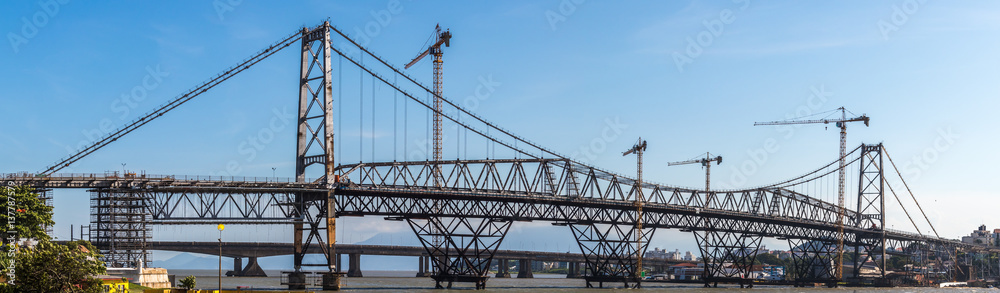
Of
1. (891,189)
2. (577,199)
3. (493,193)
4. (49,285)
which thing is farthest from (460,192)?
(891,189)

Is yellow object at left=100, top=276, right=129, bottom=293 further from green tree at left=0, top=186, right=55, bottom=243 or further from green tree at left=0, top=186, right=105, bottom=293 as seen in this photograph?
green tree at left=0, top=186, right=55, bottom=243

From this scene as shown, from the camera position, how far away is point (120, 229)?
259ft

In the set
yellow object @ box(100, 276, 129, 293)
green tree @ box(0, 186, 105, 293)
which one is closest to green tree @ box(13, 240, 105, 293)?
green tree @ box(0, 186, 105, 293)

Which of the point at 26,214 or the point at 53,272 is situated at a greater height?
the point at 26,214

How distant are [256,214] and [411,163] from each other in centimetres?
1848

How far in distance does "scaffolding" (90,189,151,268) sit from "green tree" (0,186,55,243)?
18.9 ft

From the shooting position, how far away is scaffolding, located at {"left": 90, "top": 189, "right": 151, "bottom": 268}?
7825 centimetres

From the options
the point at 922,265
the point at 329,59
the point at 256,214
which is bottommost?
the point at 922,265

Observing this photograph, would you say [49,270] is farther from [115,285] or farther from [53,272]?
[115,285]

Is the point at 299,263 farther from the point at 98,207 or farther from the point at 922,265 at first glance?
the point at 922,265

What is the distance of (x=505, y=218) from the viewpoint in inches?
4200

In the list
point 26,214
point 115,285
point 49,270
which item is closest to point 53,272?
point 49,270

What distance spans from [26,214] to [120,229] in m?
10.3

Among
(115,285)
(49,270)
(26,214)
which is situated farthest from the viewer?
(26,214)
